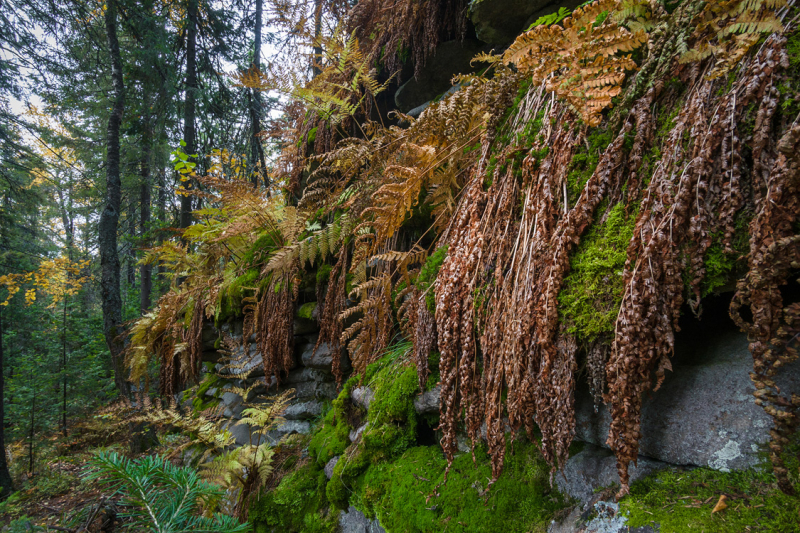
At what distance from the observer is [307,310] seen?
372 centimetres

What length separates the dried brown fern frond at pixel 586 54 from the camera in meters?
1.22

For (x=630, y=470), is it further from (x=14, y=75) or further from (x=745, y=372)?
(x=14, y=75)

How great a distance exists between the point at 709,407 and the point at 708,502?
27 centimetres

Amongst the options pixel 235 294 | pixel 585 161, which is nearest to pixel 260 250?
pixel 235 294

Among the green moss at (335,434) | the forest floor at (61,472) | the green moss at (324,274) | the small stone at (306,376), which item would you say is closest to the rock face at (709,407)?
the green moss at (335,434)

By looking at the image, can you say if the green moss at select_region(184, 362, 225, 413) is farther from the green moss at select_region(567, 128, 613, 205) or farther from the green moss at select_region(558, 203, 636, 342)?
the green moss at select_region(567, 128, 613, 205)

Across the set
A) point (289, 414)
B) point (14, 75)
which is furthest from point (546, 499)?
point (14, 75)

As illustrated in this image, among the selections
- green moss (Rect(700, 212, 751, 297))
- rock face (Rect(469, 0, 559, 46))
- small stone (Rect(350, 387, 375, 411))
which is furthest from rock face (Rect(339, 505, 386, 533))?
rock face (Rect(469, 0, 559, 46))

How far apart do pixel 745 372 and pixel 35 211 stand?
14244 millimetres

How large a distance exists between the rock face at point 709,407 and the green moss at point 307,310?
9.75ft

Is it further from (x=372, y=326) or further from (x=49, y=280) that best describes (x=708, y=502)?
(x=49, y=280)

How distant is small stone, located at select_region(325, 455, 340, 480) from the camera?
91.7 inches

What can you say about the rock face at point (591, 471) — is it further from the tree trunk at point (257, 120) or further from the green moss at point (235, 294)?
the tree trunk at point (257, 120)

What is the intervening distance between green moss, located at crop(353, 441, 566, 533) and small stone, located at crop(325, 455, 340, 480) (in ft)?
1.33
